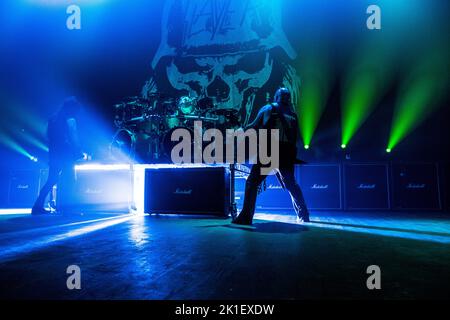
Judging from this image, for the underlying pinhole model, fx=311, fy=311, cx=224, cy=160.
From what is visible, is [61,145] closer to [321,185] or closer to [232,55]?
[232,55]

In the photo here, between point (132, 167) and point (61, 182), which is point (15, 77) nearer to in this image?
point (61, 182)

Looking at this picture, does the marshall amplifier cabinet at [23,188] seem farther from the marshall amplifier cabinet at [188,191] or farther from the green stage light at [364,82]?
the green stage light at [364,82]

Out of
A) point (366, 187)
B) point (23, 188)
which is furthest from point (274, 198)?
point (23, 188)

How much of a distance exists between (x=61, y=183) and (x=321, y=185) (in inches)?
191

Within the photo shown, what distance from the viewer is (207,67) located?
281 inches

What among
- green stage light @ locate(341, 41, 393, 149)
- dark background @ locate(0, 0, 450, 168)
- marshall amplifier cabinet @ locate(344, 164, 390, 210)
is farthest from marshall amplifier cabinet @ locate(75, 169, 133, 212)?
green stage light @ locate(341, 41, 393, 149)

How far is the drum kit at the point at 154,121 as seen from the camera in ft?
18.7

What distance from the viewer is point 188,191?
15.0 ft

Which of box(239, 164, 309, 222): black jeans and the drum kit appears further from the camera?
the drum kit

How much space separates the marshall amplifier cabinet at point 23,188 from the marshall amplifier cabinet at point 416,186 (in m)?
7.69

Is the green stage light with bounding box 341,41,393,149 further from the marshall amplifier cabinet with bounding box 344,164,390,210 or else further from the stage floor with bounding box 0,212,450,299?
the stage floor with bounding box 0,212,450,299

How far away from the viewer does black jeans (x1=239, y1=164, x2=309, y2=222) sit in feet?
11.8

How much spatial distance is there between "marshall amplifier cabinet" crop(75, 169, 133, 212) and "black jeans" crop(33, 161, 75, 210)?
0.45ft

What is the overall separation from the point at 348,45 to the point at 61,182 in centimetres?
628
